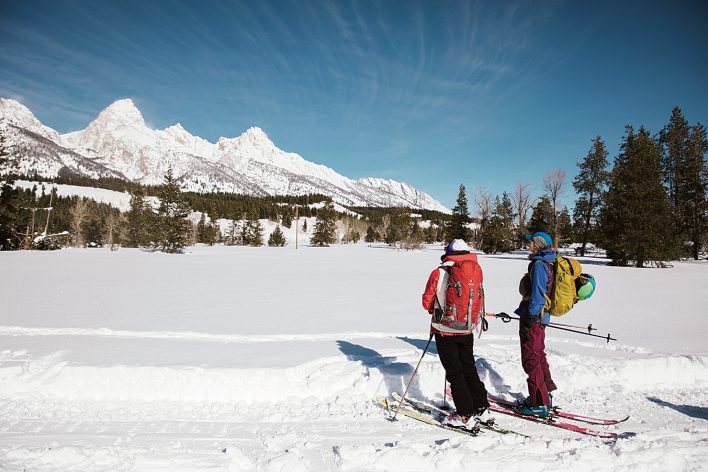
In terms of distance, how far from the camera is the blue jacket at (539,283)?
4.61m

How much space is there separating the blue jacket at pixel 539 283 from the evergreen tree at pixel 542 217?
48061 millimetres

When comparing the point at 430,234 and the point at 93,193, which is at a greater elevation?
the point at 93,193

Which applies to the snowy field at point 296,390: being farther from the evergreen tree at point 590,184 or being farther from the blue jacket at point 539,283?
the evergreen tree at point 590,184

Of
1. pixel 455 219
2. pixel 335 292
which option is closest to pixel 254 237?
pixel 455 219

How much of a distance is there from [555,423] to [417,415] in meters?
1.74

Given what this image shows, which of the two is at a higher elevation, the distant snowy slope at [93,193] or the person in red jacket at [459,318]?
the distant snowy slope at [93,193]

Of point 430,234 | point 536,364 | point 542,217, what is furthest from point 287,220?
point 536,364

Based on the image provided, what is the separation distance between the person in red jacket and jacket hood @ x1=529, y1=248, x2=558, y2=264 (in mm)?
946

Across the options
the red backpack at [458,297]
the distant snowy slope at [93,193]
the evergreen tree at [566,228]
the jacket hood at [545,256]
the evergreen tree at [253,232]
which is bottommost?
the red backpack at [458,297]

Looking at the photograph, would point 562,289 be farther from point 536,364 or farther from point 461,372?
point 461,372

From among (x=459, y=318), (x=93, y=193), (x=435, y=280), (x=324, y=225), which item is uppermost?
(x=93, y=193)

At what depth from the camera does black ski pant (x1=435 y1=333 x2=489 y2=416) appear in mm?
4352

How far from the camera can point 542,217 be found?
5166 cm

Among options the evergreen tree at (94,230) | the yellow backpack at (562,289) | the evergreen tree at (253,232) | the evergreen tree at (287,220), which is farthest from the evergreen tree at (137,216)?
the evergreen tree at (287,220)
